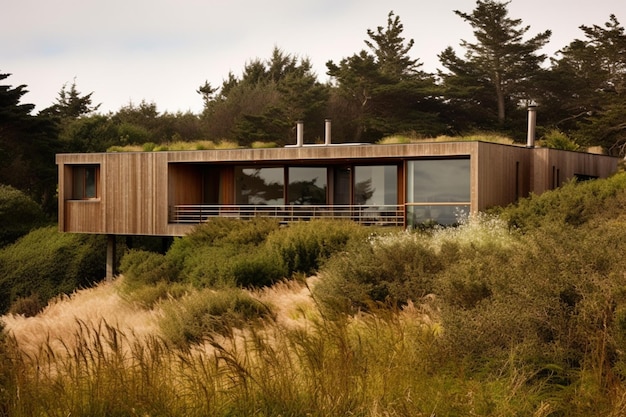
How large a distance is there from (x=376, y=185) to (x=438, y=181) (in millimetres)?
2234

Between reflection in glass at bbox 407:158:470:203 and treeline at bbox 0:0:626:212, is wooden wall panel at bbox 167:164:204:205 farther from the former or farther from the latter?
treeline at bbox 0:0:626:212

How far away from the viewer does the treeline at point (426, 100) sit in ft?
115

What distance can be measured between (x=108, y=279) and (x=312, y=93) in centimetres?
1806

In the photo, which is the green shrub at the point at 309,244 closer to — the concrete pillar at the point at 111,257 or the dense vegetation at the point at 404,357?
the dense vegetation at the point at 404,357

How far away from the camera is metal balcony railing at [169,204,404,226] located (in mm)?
20422

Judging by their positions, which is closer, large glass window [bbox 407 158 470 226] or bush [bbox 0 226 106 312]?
large glass window [bbox 407 158 470 226]

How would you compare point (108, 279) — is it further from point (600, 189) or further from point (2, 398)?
point (2, 398)

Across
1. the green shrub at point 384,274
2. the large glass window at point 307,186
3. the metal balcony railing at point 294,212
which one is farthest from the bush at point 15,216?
the green shrub at point 384,274

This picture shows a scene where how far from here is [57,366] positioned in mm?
5750

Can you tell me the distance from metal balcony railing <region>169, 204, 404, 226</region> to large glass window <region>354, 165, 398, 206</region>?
0.32 metres

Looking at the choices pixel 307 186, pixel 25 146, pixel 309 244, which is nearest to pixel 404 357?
pixel 309 244

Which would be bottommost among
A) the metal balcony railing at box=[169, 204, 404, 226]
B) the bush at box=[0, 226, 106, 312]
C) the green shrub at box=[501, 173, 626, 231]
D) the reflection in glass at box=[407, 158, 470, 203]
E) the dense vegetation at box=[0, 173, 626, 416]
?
the bush at box=[0, 226, 106, 312]

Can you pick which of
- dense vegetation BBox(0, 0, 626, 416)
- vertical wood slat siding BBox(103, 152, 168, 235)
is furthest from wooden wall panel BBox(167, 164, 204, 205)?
dense vegetation BBox(0, 0, 626, 416)

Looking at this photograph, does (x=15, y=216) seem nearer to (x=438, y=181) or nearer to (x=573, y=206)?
(x=438, y=181)
